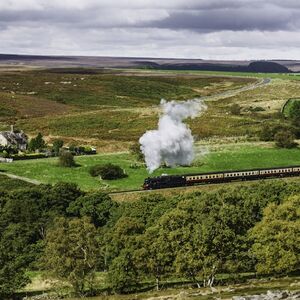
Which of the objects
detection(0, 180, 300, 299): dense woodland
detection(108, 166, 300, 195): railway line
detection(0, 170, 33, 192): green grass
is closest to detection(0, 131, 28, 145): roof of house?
detection(0, 170, 33, 192): green grass

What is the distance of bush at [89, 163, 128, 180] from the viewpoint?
101562mm

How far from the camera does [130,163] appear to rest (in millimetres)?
113812

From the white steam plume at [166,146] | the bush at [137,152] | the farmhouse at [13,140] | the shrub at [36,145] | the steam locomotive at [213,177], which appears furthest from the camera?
the farmhouse at [13,140]

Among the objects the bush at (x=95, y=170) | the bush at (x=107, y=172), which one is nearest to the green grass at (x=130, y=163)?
the bush at (x=95, y=170)

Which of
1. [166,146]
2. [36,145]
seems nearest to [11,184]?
[166,146]

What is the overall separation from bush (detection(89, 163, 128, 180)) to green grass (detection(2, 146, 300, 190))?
1244 mm

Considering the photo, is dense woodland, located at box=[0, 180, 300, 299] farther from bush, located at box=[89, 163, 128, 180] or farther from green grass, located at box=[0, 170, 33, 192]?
bush, located at box=[89, 163, 128, 180]

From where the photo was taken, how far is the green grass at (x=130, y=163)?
100m

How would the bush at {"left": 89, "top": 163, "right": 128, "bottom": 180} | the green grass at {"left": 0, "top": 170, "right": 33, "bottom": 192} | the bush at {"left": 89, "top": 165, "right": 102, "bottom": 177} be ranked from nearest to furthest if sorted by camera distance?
1. the green grass at {"left": 0, "top": 170, "right": 33, "bottom": 192}
2. the bush at {"left": 89, "top": 163, "right": 128, "bottom": 180}
3. the bush at {"left": 89, "top": 165, "right": 102, "bottom": 177}

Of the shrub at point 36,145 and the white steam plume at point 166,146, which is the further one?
the shrub at point 36,145

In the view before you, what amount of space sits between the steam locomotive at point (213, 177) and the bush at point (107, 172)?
11490 millimetres

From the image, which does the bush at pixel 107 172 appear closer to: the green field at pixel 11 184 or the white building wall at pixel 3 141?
the green field at pixel 11 184

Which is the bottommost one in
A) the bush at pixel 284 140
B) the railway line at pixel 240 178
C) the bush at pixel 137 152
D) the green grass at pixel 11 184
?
the green grass at pixel 11 184

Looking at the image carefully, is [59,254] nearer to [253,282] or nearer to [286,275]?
[253,282]
